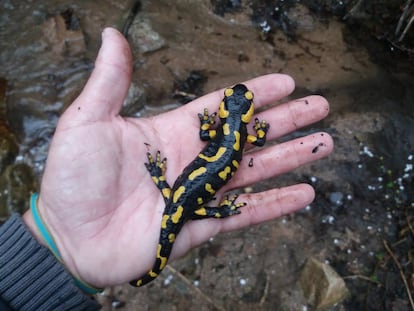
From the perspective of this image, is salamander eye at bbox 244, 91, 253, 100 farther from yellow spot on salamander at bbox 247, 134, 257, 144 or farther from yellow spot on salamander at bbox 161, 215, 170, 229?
yellow spot on salamander at bbox 161, 215, 170, 229

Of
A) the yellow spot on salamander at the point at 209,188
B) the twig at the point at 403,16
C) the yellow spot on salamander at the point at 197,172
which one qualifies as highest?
the twig at the point at 403,16

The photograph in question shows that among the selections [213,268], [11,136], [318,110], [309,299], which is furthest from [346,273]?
[11,136]

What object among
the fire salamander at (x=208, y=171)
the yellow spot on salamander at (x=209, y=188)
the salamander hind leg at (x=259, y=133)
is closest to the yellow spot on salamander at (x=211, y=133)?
the fire salamander at (x=208, y=171)

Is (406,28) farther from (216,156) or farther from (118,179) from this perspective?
(118,179)

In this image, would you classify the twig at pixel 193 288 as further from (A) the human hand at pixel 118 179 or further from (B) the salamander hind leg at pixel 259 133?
(B) the salamander hind leg at pixel 259 133

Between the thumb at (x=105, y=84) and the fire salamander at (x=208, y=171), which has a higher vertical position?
the thumb at (x=105, y=84)
